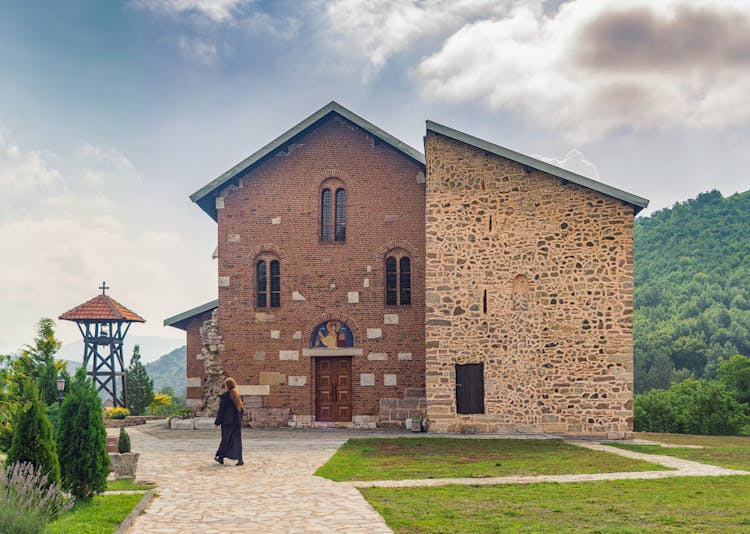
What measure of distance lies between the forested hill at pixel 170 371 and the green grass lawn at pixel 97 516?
350 ft

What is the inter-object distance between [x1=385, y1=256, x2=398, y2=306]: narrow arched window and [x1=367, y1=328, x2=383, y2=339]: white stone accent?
2.78ft

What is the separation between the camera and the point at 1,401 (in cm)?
1156

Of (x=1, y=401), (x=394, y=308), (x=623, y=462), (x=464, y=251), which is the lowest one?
(x=623, y=462)

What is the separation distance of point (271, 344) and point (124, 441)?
10463 mm

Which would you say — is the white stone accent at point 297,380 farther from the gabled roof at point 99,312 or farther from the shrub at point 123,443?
the gabled roof at point 99,312

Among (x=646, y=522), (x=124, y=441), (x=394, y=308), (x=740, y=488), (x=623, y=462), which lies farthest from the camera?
(x=394, y=308)

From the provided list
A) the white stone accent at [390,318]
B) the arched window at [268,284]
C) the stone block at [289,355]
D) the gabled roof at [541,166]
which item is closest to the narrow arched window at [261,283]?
the arched window at [268,284]

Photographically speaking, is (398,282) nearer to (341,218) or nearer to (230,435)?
(341,218)

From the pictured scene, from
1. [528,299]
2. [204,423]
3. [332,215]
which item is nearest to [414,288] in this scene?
[332,215]

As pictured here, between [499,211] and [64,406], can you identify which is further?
[499,211]

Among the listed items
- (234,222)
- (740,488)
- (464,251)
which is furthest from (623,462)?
(234,222)

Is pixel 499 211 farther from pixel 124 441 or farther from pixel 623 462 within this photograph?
pixel 124 441

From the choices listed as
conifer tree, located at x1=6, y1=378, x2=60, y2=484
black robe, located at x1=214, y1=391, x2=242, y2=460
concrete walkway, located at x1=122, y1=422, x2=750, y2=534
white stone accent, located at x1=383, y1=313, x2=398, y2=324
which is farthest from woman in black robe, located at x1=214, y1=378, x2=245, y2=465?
white stone accent, located at x1=383, y1=313, x2=398, y2=324

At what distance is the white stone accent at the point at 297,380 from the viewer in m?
22.2
